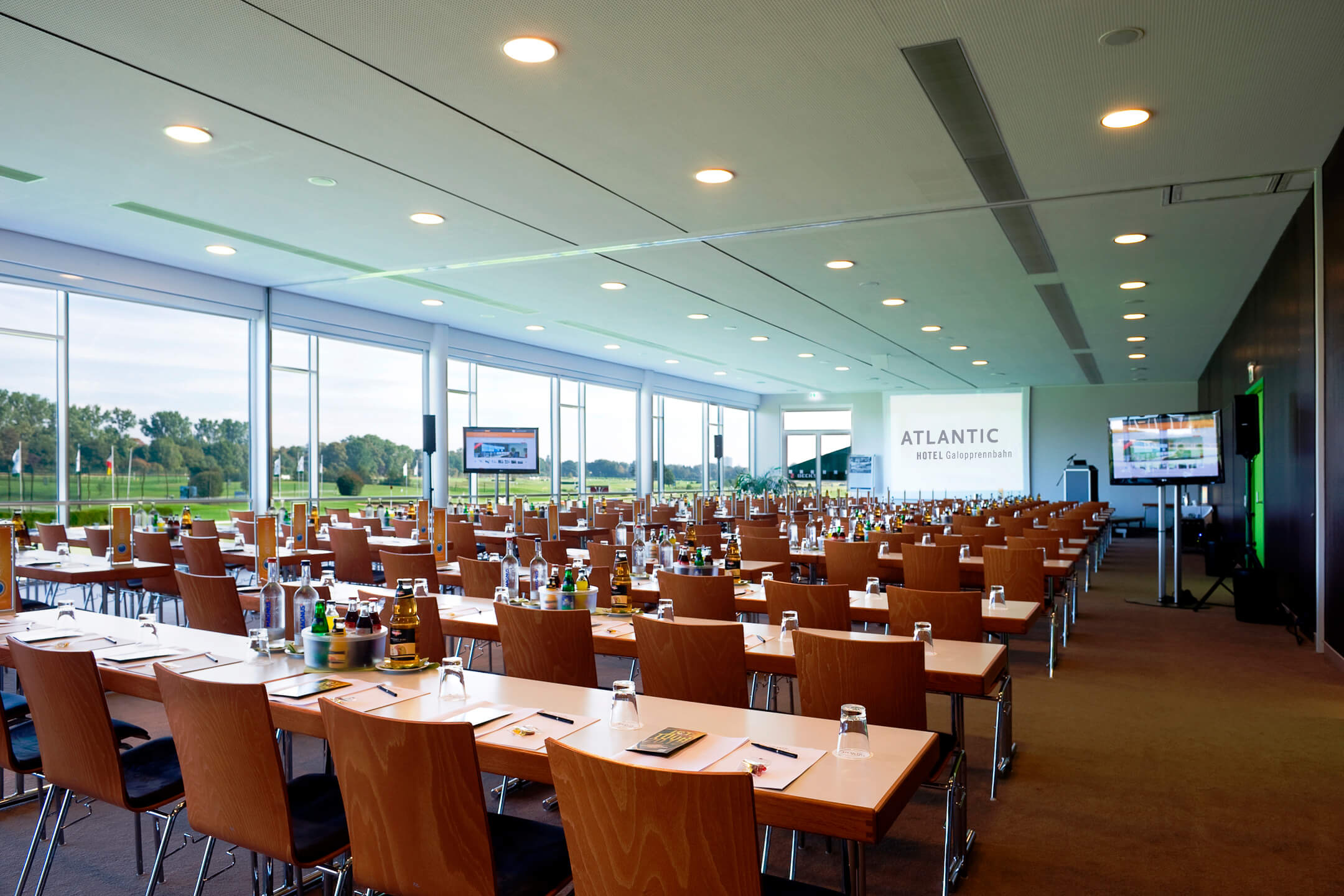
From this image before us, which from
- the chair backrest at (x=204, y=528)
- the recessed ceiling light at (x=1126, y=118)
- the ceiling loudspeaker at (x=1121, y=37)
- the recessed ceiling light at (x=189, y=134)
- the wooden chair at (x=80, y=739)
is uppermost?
the recessed ceiling light at (x=189, y=134)

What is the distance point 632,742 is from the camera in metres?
2.16

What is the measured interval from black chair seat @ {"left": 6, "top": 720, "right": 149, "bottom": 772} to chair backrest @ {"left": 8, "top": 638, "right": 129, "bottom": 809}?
0.13 m

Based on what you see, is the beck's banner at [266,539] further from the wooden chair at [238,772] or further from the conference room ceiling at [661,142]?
the wooden chair at [238,772]

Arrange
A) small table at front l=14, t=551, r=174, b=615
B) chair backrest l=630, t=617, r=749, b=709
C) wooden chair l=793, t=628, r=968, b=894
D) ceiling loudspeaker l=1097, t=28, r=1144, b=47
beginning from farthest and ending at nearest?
small table at front l=14, t=551, r=174, b=615 < ceiling loudspeaker l=1097, t=28, r=1144, b=47 < chair backrest l=630, t=617, r=749, b=709 < wooden chair l=793, t=628, r=968, b=894

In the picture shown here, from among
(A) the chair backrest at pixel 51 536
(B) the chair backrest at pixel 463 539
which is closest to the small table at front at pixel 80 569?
(A) the chair backrest at pixel 51 536

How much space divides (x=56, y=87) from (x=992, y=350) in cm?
1332

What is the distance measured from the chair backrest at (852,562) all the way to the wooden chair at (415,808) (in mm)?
A: 4658

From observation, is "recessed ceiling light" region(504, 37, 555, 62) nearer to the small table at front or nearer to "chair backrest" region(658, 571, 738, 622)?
"chair backrest" region(658, 571, 738, 622)

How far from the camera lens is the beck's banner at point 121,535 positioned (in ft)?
19.0

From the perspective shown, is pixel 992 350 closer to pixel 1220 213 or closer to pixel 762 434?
pixel 1220 213

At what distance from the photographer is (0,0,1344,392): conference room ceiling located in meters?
4.18

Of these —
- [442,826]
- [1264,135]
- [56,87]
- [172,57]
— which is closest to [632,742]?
[442,826]

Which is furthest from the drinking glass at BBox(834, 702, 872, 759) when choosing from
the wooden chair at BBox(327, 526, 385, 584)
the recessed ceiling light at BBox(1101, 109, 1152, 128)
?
the wooden chair at BBox(327, 526, 385, 584)

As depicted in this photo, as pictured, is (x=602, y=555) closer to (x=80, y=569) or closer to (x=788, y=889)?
(x=80, y=569)
